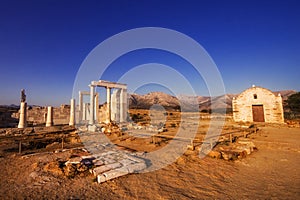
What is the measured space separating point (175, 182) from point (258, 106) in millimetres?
22699

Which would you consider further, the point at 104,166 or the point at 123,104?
the point at 123,104

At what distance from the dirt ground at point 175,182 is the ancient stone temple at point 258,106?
55.2 feet

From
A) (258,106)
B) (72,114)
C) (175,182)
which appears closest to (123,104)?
(72,114)

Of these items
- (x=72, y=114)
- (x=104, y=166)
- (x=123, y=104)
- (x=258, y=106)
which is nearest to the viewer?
(x=104, y=166)

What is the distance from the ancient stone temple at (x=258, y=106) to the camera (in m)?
21.6

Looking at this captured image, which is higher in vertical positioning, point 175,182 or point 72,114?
point 72,114

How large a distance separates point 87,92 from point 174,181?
2459 cm

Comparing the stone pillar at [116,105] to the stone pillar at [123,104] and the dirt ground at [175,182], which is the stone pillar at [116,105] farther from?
the dirt ground at [175,182]

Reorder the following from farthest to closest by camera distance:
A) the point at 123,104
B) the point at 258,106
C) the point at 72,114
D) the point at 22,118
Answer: the point at 123,104 → the point at 258,106 → the point at 72,114 → the point at 22,118

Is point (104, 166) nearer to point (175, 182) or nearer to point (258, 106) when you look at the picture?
point (175, 182)

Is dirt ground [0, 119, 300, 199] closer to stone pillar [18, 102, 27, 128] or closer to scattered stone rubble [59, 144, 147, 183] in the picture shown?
scattered stone rubble [59, 144, 147, 183]

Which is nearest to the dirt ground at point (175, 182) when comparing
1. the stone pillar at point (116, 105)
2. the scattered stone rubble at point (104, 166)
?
the scattered stone rubble at point (104, 166)

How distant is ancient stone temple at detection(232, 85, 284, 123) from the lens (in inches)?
851

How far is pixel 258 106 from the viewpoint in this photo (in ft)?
76.1
